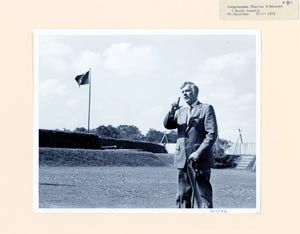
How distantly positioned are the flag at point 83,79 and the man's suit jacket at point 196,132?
0.65 ft

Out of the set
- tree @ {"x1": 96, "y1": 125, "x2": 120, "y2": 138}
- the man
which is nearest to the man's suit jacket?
the man

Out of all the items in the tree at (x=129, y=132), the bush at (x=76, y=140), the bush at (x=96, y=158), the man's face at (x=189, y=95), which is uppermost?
the man's face at (x=189, y=95)

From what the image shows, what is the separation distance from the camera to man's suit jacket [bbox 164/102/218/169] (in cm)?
195

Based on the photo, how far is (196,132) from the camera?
1954 mm

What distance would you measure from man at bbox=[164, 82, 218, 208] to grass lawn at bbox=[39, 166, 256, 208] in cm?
2

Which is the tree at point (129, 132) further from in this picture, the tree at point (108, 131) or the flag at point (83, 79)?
the flag at point (83, 79)

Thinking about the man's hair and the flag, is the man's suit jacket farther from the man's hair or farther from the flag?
the flag

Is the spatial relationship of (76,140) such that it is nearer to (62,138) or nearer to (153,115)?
(62,138)

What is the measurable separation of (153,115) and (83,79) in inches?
7.0

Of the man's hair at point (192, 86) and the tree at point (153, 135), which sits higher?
the man's hair at point (192, 86)

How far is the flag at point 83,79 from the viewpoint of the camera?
6.37ft

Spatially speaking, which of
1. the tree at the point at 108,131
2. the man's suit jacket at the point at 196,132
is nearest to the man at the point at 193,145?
the man's suit jacket at the point at 196,132

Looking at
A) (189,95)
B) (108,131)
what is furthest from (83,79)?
(189,95)

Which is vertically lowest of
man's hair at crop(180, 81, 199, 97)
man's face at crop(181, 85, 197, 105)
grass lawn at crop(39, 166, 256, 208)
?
grass lawn at crop(39, 166, 256, 208)
